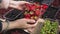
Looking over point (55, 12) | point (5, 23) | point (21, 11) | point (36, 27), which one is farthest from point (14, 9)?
point (55, 12)

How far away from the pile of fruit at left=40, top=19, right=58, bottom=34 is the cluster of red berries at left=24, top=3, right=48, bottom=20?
0.12 metres

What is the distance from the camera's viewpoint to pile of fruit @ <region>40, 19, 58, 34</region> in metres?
1.44

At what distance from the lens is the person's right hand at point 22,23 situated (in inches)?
60.3

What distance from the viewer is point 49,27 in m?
1.45

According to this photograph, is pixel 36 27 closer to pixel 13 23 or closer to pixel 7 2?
pixel 13 23

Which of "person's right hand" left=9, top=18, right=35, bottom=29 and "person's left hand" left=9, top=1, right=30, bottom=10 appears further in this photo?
"person's left hand" left=9, top=1, right=30, bottom=10

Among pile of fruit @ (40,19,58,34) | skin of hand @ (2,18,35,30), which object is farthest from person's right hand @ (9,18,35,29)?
pile of fruit @ (40,19,58,34)

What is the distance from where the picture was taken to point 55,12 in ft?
4.96

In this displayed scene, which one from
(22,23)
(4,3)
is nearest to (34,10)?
(22,23)

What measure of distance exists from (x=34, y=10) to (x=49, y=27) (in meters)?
0.24

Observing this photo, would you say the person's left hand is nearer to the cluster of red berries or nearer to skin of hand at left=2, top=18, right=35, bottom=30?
the cluster of red berries

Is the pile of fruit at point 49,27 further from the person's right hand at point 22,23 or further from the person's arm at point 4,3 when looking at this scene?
the person's arm at point 4,3

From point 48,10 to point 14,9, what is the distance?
331 mm

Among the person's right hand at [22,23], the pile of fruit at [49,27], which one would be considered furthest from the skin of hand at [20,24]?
the pile of fruit at [49,27]
